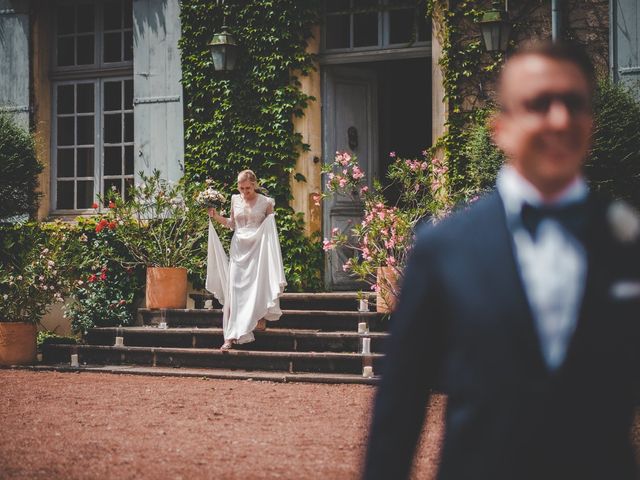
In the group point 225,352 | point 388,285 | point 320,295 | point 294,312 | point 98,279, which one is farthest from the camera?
point 98,279

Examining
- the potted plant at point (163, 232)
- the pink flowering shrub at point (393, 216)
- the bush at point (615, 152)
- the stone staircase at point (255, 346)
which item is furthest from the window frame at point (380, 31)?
the stone staircase at point (255, 346)

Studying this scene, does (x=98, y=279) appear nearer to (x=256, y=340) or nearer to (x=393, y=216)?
(x=256, y=340)

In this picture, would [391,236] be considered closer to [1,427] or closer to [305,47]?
[305,47]

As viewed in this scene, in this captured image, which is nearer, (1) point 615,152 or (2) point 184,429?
(2) point 184,429

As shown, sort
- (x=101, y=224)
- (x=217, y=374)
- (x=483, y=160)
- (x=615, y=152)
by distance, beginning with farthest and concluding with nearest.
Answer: (x=101, y=224) → (x=483, y=160) → (x=217, y=374) → (x=615, y=152)

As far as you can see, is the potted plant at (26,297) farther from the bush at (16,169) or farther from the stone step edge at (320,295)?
the stone step edge at (320,295)

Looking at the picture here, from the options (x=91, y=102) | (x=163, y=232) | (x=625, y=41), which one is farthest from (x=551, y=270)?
(x=91, y=102)

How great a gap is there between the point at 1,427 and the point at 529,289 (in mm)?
5844

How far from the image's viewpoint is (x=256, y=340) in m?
9.39

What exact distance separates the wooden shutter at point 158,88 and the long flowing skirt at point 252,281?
223 centimetres

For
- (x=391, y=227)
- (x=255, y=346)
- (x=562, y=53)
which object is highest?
(x=391, y=227)

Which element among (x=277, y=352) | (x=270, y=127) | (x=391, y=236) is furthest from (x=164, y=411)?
(x=270, y=127)

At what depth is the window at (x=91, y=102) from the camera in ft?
39.4

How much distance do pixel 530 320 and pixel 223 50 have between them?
9769 mm
